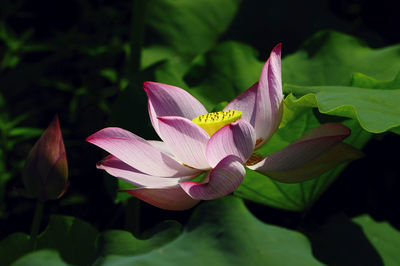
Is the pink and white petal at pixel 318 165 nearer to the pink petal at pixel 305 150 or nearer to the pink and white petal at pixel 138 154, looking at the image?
the pink petal at pixel 305 150

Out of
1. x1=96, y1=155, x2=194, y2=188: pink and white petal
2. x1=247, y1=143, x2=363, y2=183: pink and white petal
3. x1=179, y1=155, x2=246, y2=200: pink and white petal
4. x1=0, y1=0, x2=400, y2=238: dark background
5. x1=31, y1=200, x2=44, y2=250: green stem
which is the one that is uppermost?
x1=179, y1=155, x2=246, y2=200: pink and white petal

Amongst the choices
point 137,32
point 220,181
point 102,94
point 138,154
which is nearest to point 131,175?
point 138,154

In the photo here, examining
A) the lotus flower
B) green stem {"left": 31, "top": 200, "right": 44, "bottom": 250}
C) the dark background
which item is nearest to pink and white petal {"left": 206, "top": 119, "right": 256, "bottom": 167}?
the lotus flower

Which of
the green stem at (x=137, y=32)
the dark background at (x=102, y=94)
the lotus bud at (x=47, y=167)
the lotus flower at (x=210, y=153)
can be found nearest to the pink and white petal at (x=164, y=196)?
the lotus flower at (x=210, y=153)

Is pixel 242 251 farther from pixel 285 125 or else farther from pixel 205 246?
pixel 285 125

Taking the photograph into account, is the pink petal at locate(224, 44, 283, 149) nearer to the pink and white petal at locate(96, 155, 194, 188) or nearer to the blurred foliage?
the blurred foliage

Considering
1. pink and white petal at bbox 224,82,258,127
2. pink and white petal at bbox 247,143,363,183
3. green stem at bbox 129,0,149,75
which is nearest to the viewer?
pink and white petal at bbox 247,143,363,183
